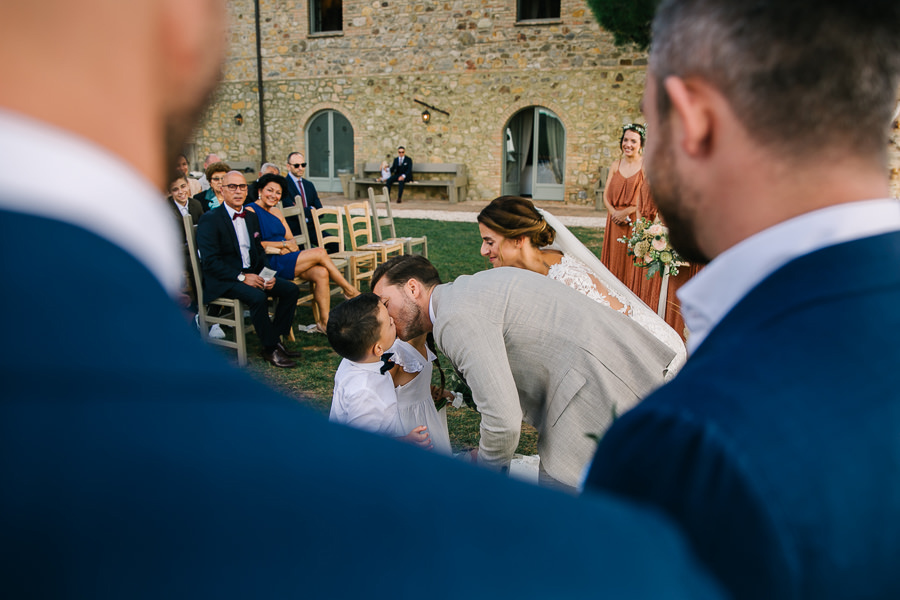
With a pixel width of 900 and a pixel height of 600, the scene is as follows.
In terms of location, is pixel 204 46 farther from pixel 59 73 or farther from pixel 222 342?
pixel 222 342

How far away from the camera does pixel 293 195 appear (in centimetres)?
935

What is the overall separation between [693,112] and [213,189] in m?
8.00

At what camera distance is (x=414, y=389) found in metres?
3.75

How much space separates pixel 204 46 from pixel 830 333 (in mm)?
624

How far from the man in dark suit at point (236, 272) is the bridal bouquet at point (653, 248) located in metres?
3.39

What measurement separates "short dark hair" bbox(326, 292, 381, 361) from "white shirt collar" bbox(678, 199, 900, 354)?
9.13ft

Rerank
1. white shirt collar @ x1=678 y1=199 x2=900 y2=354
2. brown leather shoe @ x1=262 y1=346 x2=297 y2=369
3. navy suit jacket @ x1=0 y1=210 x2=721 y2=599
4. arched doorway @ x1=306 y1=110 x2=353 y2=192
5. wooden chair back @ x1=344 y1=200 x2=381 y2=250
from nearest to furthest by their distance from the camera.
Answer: navy suit jacket @ x1=0 y1=210 x2=721 y2=599, white shirt collar @ x1=678 y1=199 x2=900 y2=354, brown leather shoe @ x1=262 y1=346 x2=297 y2=369, wooden chair back @ x1=344 y1=200 x2=381 y2=250, arched doorway @ x1=306 y1=110 x2=353 y2=192

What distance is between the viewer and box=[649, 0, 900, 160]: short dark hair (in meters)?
0.75

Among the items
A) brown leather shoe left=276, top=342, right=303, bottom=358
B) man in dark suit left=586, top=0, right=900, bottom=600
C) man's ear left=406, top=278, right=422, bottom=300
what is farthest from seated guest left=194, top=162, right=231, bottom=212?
man in dark suit left=586, top=0, right=900, bottom=600

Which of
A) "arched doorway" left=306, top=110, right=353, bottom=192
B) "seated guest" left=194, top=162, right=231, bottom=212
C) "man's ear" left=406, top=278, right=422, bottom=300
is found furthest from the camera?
"arched doorway" left=306, top=110, right=353, bottom=192

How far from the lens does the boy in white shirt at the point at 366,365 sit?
139 inches

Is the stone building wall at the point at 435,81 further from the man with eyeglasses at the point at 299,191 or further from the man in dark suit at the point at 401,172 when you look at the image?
the man with eyeglasses at the point at 299,191

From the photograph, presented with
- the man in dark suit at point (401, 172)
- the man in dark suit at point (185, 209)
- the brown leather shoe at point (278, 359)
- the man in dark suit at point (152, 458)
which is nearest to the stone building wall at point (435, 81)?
the man in dark suit at point (401, 172)

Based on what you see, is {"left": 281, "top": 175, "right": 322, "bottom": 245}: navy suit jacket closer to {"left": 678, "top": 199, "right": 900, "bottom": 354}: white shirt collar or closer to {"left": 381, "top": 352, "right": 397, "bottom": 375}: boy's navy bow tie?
{"left": 381, "top": 352, "right": 397, "bottom": 375}: boy's navy bow tie
